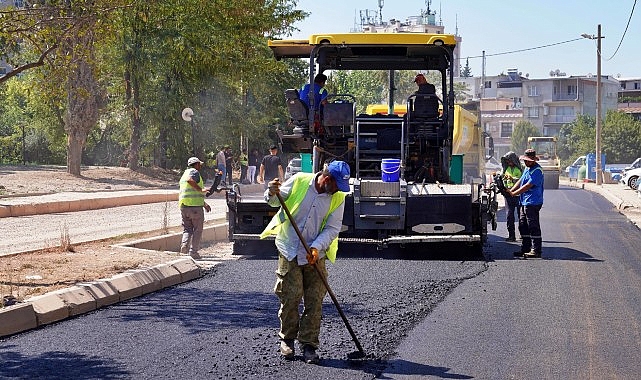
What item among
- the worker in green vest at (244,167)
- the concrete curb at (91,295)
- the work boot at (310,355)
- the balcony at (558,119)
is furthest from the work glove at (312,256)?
the balcony at (558,119)

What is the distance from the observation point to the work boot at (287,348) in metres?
6.99

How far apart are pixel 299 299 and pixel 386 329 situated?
133cm

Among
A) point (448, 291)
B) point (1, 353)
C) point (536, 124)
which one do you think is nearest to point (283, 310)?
point (1, 353)

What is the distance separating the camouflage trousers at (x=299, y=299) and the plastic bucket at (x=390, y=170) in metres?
5.77

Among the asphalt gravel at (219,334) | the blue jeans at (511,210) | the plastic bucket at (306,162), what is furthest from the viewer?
the blue jeans at (511,210)

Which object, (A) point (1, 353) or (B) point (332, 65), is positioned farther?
(B) point (332, 65)

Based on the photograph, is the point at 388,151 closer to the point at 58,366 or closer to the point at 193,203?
the point at 193,203

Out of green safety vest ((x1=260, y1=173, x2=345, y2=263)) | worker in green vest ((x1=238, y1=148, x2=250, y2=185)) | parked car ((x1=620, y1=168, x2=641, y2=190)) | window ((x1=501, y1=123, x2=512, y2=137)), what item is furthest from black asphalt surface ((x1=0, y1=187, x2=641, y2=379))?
window ((x1=501, y1=123, x2=512, y2=137))

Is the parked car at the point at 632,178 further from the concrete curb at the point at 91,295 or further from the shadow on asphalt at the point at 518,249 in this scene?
the concrete curb at the point at 91,295

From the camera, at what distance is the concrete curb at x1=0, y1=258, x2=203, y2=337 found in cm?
804

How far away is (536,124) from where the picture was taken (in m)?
96.2

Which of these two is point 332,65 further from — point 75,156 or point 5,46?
point 75,156

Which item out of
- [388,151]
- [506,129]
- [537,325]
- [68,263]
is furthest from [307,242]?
[506,129]

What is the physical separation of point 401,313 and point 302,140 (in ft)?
16.4
